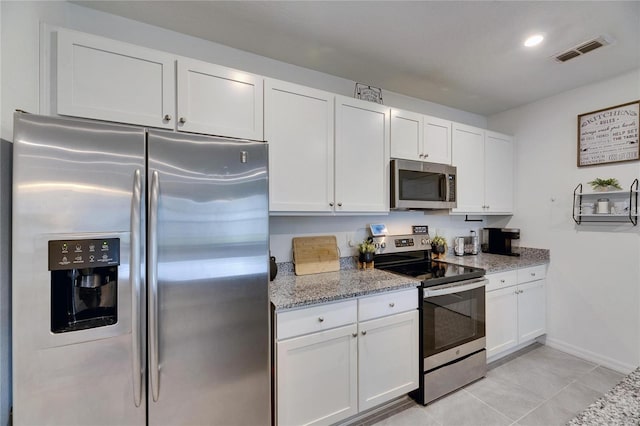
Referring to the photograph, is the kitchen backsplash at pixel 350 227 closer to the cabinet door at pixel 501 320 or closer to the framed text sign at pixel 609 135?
the cabinet door at pixel 501 320

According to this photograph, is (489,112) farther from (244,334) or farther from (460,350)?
(244,334)

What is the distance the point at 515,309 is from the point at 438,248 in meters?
0.87

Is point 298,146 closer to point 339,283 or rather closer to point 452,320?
point 339,283

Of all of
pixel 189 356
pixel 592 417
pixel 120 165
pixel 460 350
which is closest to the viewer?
pixel 592 417

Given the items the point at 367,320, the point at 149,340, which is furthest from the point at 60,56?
the point at 367,320

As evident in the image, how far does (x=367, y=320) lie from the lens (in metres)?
1.73

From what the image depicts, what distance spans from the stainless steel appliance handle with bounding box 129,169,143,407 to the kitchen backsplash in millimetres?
1077

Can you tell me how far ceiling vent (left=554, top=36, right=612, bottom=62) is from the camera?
187 cm

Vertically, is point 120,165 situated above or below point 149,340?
above

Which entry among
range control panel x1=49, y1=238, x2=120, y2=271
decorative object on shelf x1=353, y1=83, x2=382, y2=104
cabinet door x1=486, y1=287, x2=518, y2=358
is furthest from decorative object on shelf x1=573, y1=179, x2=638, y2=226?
range control panel x1=49, y1=238, x2=120, y2=271

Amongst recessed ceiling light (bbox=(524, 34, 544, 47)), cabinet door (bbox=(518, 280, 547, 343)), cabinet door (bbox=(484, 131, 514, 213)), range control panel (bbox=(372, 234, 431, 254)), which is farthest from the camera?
cabinet door (bbox=(484, 131, 514, 213))

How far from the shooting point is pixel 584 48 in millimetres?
1970

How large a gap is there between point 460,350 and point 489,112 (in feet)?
9.18

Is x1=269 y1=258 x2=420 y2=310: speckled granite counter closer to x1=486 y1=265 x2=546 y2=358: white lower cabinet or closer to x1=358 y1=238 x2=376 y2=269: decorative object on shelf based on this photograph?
x1=358 y1=238 x2=376 y2=269: decorative object on shelf
